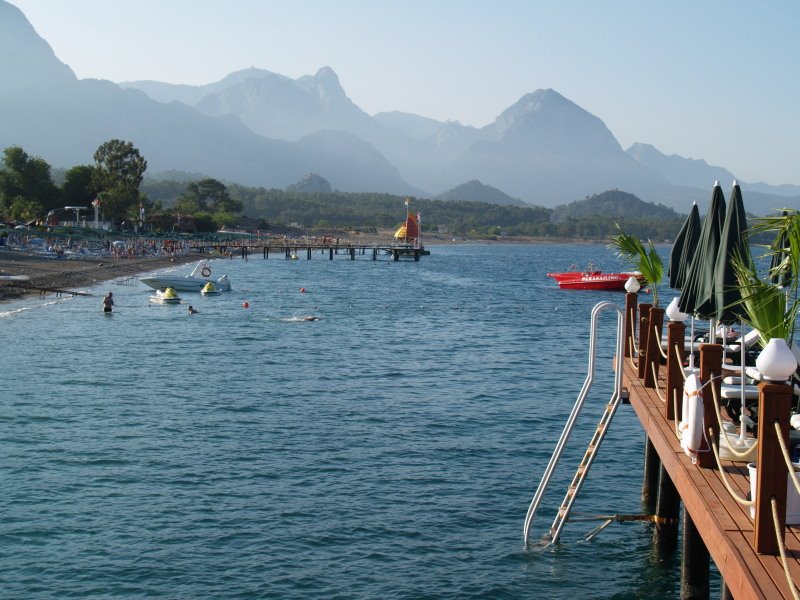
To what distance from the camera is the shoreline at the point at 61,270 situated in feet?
194

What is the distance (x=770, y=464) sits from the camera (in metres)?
8.31

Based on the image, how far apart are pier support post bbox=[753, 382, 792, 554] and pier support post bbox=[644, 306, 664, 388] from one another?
6772 millimetres

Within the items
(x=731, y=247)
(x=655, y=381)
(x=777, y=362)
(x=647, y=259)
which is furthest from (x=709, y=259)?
(x=647, y=259)

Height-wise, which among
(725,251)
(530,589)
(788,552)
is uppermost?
(725,251)

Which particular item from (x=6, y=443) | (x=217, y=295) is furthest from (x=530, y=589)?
(x=217, y=295)

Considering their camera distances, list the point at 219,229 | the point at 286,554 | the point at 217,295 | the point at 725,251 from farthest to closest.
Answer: the point at 219,229 < the point at 217,295 < the point at 286,554 < the point at 725,251

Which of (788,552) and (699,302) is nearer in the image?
Answer: (788,552)

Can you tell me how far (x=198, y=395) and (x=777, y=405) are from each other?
78.6 feet

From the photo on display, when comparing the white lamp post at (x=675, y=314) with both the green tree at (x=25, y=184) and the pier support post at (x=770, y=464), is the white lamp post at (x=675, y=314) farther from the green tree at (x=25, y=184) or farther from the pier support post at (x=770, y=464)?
the green tree at (x=25, y=184)

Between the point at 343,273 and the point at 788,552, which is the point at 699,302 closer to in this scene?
the point at 788,552

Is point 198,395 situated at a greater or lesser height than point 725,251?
lesser

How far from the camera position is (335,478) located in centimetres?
2023

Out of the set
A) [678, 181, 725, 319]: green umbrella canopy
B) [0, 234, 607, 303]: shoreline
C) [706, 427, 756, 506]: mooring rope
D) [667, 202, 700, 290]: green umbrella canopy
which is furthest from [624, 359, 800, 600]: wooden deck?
[0, 234, 607, 303]: shoreline

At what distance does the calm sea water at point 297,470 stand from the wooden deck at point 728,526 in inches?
168
